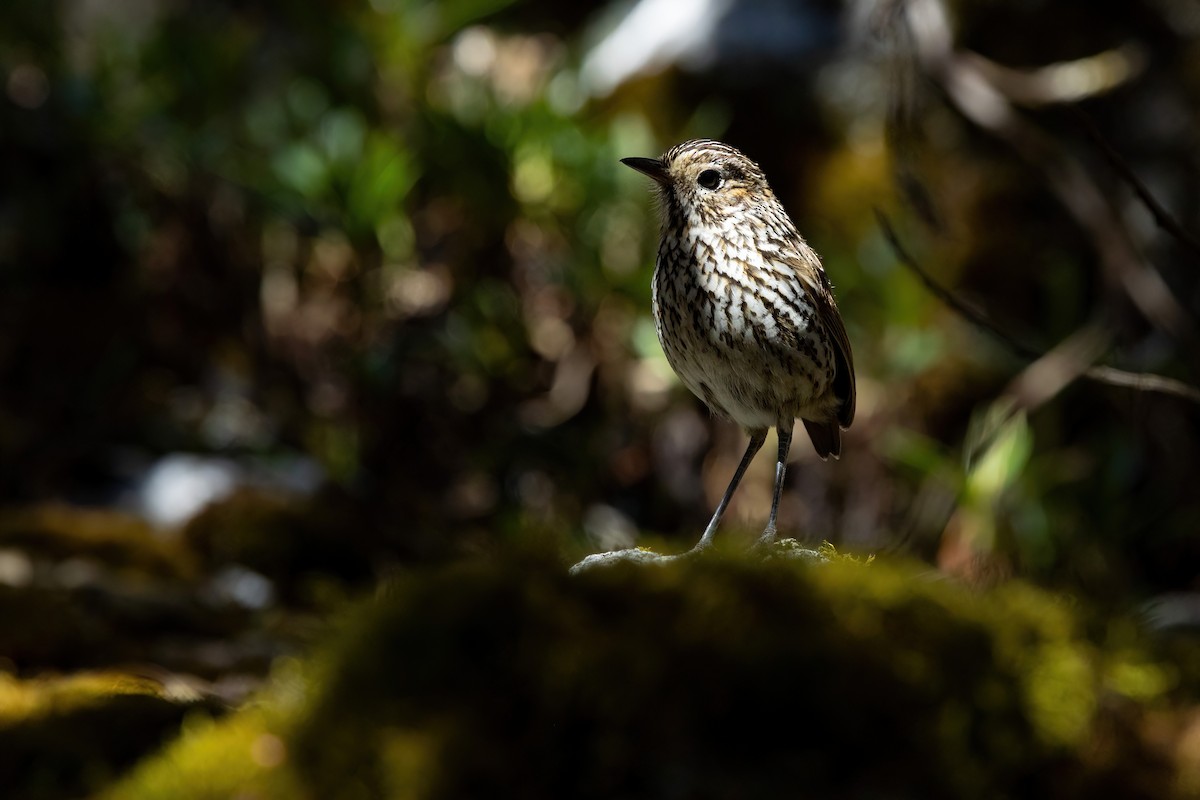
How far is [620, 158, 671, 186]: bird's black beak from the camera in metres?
2.41

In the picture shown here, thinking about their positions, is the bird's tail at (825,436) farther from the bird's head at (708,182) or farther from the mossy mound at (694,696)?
the mossy mound at (694,696)

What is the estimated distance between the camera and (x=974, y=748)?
2.07 meters

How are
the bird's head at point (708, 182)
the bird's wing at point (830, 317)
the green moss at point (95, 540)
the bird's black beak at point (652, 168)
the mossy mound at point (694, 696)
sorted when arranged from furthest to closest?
the green moss at point (95, 540) < the bird's wing at point (830, 317) < the bird's head at point (708, 182) < the bird's black beak at point (652, 168) < the mossy mound at point (694, 696)

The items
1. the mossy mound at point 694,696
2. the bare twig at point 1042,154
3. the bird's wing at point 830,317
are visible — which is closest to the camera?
the mossy mound at point 694,696

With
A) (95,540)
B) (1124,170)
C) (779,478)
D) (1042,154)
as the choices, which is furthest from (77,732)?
(1042,154)

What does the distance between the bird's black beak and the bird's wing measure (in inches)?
13.5

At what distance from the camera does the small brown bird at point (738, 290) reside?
8.54 ft

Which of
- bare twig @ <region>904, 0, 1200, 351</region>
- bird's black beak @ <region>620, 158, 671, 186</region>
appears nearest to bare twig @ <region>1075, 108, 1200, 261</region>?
bird's black beak @ <region>620, 158, 671, 186</region>

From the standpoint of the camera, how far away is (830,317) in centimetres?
273

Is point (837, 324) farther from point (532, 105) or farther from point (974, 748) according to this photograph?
point (532, 105)

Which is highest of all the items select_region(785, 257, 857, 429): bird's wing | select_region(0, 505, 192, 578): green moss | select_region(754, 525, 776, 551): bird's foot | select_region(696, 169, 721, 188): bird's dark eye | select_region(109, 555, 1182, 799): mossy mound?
select_region(0, 505, 192, 578): green moss

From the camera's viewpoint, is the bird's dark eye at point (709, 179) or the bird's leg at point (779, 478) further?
the bird's leg at point (779, 478)

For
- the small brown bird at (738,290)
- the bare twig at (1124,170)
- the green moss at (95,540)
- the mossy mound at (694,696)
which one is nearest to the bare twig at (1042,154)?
the bare twig at (1124,170)

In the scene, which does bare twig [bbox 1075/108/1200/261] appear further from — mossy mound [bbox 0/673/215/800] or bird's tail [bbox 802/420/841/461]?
mossy mound [bbox 0/673/215/800]
